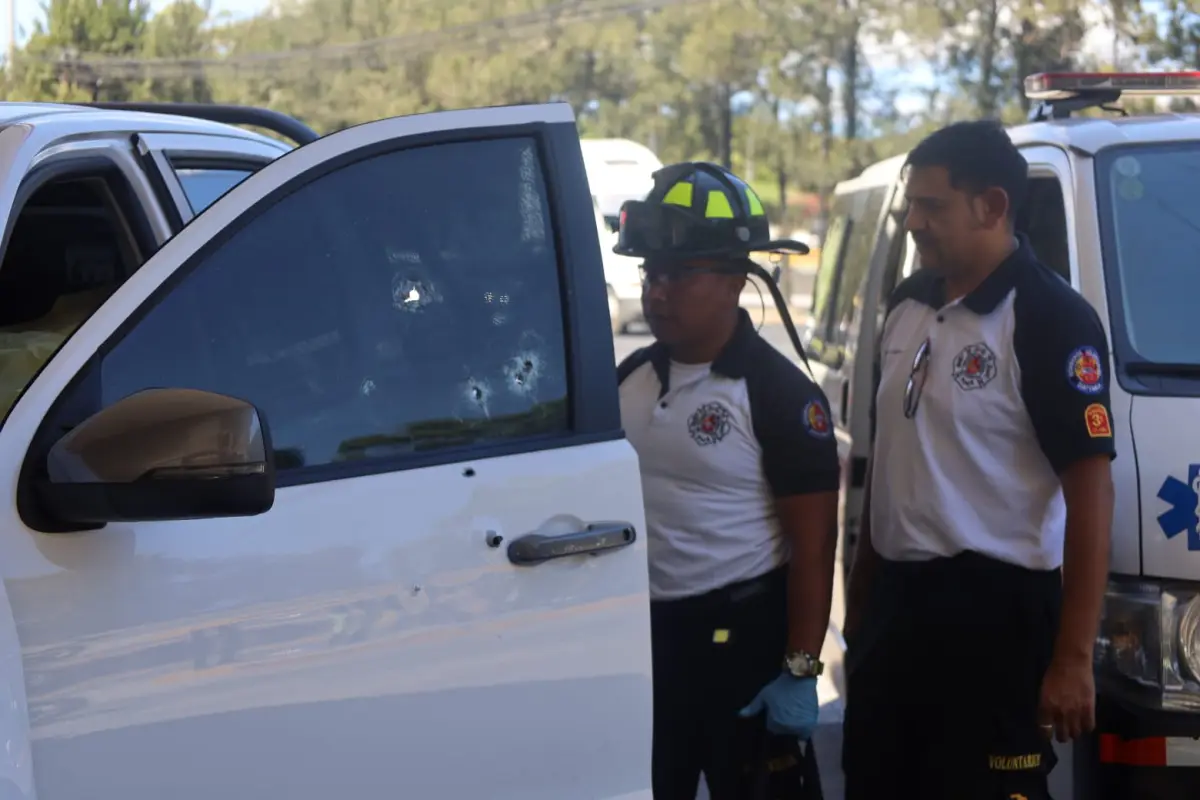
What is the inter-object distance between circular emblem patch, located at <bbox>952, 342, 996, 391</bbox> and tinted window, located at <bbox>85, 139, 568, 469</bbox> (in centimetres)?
95

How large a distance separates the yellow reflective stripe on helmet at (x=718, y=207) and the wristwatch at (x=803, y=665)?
0.90m

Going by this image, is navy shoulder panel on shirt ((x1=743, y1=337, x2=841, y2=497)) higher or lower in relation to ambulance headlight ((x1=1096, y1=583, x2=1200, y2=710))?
higher

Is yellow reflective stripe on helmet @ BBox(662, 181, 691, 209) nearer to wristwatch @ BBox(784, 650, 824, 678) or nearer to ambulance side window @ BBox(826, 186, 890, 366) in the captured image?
wristwatch @ BBox(784, 650, 824, 678)

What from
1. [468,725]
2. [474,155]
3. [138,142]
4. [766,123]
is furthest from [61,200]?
[766,123]

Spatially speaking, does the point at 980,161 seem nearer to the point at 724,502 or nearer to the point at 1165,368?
the point at 1165,368

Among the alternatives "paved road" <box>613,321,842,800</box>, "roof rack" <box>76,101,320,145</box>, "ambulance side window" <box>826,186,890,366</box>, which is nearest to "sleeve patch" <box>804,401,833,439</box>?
"paved road" <box>613,321,842,800</box>

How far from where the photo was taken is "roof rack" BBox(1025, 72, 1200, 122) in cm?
402

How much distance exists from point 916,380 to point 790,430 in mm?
362

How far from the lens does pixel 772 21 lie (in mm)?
33906

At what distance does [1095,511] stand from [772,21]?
32.8 meters

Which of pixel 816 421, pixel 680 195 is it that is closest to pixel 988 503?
pixel 816 421

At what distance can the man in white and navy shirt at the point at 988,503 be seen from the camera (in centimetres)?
267

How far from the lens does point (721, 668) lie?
2838mm

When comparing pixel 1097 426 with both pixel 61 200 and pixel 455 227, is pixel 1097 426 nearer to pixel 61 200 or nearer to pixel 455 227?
pixel 455 227
